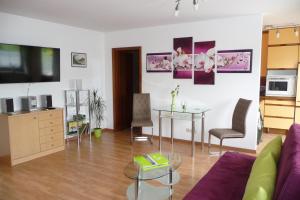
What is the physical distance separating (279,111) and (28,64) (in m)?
5.36

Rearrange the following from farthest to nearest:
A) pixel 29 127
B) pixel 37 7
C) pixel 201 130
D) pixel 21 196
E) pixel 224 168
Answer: pixel 201 130 → pixel 29 127 → pixel 37 7 → pixel 21 196 → pixel 224 168

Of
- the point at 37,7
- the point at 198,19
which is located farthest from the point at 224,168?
the point at 37,7

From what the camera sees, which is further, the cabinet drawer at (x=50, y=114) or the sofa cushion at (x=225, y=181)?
the cabinet drawer at (x=50, y=114)

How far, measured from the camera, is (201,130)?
15.2ft

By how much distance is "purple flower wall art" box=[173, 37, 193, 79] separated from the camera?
15.5 feet

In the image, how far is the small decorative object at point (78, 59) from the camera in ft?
16.7

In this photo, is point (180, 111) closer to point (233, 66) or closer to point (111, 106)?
point (233, 66)

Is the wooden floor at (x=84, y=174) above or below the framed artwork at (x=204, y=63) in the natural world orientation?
below

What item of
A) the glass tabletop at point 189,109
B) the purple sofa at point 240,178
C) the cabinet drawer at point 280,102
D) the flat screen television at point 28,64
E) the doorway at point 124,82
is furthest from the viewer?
the doorway at point 124,82

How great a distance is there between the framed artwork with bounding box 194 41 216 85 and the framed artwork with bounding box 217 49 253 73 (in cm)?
15

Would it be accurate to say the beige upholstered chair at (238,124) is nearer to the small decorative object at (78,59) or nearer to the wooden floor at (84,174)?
the wooden floor at (84,174)

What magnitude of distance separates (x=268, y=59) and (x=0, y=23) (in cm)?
548

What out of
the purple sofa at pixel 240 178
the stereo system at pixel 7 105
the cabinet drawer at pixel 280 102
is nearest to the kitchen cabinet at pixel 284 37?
the cabinet drawer at pixel 280 102

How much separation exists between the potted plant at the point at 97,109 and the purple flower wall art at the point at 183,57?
199 cm
